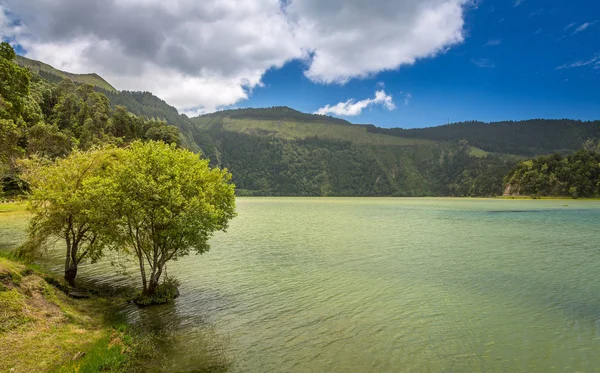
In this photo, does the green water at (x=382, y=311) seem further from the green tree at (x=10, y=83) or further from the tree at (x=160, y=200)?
the green tree at (x=10, y=83)

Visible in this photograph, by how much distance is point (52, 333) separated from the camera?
14.8m

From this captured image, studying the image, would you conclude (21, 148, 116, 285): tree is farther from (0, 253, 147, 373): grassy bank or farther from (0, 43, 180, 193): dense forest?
(0, 43, 180, 193): dense forest

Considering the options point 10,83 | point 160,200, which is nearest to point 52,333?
point 160,200

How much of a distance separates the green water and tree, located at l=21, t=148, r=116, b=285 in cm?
591

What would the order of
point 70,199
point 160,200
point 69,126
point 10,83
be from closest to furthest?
point 160,200
point 70,199
point 10,83
point 69,126

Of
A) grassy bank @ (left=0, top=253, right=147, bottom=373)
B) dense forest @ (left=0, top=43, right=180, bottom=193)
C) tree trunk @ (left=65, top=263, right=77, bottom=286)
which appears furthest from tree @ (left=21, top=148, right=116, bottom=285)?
dense forest @ (left=0, top=43, right=180, bottom=193)

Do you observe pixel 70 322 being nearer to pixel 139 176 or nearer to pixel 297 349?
pixel 139 176

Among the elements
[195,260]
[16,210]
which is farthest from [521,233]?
[16,210]

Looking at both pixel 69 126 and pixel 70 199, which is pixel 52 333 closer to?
pixel 70 199

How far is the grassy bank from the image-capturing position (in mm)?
12500

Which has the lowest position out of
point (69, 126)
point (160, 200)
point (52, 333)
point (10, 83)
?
point (52, 333)

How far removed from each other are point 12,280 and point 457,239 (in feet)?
168

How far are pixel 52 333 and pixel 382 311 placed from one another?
1720 centimetres

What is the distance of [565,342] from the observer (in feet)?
53.9
